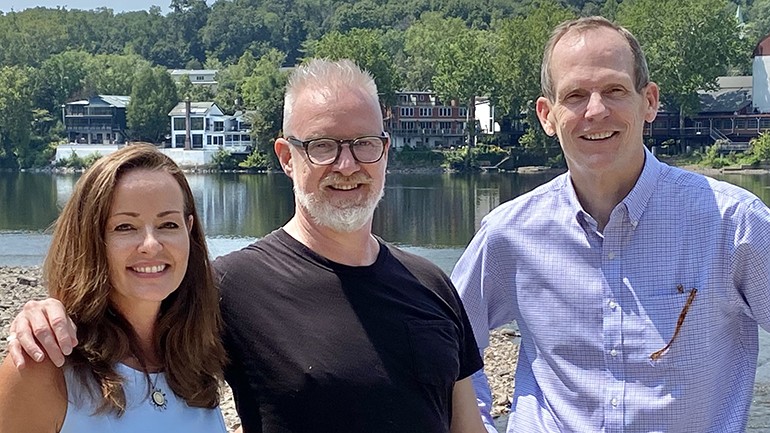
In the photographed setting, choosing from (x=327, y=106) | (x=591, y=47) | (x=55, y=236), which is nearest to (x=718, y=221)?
(x=591, y=47)

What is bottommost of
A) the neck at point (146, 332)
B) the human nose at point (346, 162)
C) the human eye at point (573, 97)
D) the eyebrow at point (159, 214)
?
the neck at point (146, 332)

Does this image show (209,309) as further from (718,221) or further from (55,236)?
(718,221)

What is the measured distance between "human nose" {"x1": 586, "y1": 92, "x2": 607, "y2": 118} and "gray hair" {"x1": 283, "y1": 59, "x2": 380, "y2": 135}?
612mm

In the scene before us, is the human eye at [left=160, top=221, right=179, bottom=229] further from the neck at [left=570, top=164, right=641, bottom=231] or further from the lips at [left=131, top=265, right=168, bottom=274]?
the neck at [left=570, top=164, right=641, bottom=231]

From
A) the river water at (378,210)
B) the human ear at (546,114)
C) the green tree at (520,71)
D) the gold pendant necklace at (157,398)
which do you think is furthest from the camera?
the green tree at (520,71)

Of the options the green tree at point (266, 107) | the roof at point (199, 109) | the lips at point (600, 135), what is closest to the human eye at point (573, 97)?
the lips at point (600, 135)

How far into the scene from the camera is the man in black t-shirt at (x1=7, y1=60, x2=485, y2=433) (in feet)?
9.29

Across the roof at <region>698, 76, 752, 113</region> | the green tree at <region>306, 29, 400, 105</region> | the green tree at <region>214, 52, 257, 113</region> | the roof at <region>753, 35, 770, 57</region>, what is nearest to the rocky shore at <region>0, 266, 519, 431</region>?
the green tree at <region>306, 29, 400, 105</region>

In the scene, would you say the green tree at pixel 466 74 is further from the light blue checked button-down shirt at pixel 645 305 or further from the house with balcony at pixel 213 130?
the light blue checked button-down shirt at pixel 645 305

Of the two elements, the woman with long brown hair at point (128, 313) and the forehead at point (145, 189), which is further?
the forehead at point (145, 189)

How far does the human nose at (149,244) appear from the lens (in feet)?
8.50

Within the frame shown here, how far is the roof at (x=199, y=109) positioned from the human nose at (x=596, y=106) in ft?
259

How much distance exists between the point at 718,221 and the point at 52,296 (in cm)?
181

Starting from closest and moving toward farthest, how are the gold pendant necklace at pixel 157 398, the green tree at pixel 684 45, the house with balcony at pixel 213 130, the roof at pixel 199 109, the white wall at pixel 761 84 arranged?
the gold pendant necklace at pixel 157 398 → the green tree at pixel 684 45 → the white wall at pixel 761 84 → the house with balcony at pixel 213 130 → the roof at pixel 199 109
